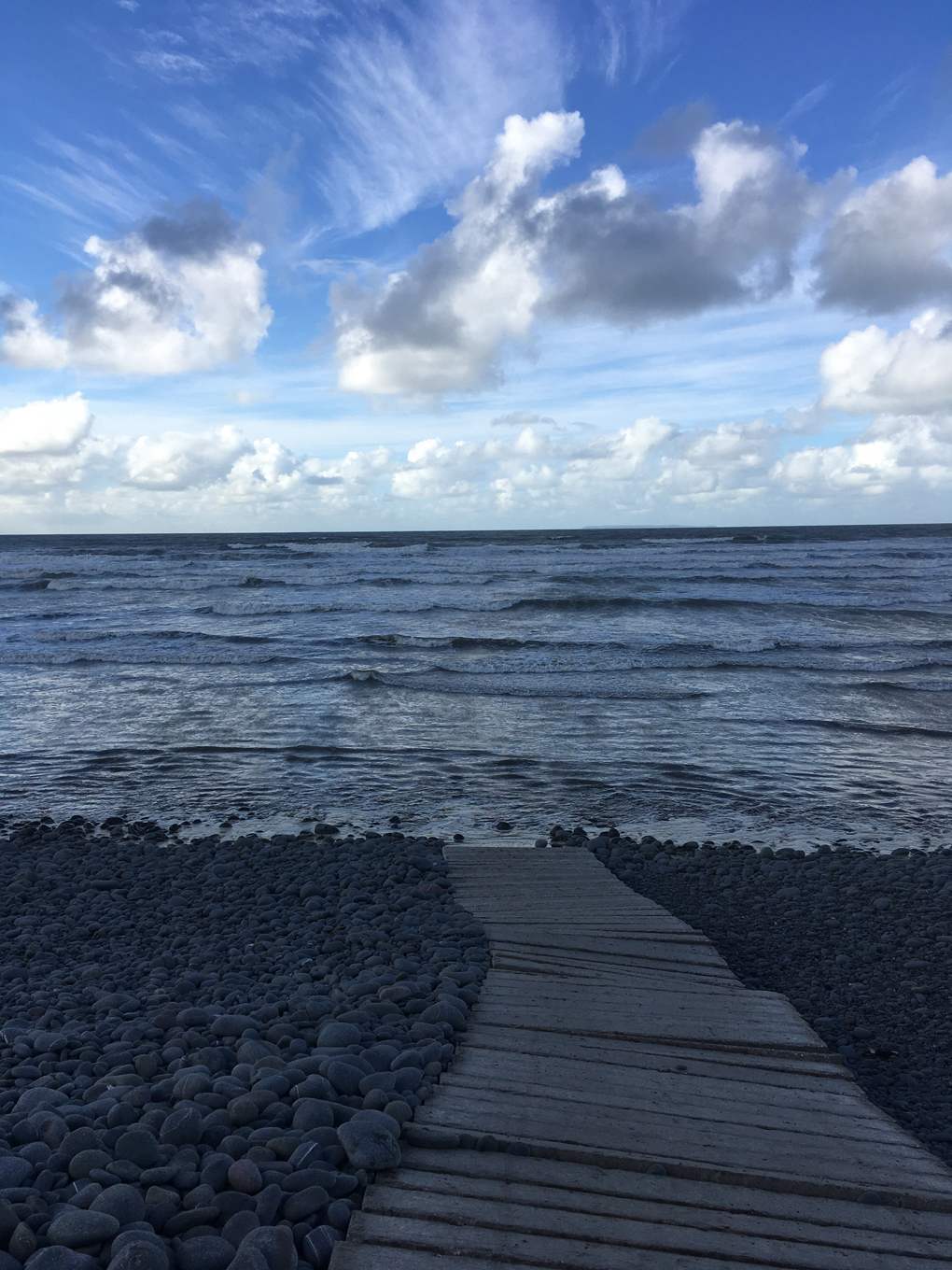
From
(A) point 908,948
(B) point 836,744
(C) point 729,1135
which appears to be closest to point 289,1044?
(C) point 729,1135

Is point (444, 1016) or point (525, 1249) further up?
point (525, 1249)

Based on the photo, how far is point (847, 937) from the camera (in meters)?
6.60

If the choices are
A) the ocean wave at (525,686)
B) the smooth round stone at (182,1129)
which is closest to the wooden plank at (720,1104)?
the smooth round stone at (182,1129)

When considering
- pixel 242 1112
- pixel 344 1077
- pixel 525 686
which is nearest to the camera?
pixel 242 1112

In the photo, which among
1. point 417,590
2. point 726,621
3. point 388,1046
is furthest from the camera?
point 417,590

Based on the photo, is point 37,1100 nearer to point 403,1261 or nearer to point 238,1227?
point 238,1227

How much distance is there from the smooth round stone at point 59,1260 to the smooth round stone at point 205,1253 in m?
0.28

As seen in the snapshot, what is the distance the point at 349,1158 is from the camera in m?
3.28

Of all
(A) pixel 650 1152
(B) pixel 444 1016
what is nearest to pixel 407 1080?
(B) pixel 444 1016

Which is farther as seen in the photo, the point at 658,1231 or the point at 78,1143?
the point at 78,1143

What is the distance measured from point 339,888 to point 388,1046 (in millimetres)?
3308

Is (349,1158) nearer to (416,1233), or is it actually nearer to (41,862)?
(416,1233)

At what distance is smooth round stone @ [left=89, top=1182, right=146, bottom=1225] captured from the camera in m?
2.88

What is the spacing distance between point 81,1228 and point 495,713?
12.3 metres
